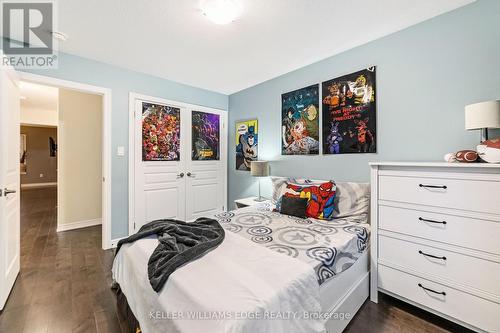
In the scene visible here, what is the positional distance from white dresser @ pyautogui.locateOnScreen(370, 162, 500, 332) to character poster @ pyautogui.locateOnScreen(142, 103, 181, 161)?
291 cm

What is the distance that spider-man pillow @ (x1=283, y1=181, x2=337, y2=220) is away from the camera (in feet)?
7.27

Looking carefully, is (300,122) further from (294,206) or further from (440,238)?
(440,238)

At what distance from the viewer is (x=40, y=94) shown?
4691 millimetres

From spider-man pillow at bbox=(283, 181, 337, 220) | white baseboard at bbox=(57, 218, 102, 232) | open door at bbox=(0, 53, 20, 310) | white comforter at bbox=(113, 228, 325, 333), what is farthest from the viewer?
white baseboard at bbox=(57, 218, 102, 232)

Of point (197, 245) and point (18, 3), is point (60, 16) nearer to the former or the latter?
point (18, 3)

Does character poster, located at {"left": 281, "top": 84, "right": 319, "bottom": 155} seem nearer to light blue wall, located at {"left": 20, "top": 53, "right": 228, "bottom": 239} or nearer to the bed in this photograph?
the bed

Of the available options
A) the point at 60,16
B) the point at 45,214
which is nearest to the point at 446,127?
the point at 60,16

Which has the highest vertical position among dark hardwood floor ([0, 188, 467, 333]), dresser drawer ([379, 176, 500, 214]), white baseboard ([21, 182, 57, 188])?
dresser drawer ([379, 176, 500, 214])

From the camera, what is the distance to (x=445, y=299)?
1.51 m

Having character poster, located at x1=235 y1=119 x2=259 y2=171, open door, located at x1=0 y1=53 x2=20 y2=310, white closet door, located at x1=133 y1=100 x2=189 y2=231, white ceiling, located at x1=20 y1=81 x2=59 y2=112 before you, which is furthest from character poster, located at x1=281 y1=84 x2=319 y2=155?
white ceiling, located at x1=20 y1=81 x2=59 y2=112

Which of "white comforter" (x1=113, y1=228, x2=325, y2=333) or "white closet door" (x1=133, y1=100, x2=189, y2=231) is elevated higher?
"white closet door" (x1=133, y1=100, x2=189, y2=231)

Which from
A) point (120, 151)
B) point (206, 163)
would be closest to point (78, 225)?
point (120, 151)

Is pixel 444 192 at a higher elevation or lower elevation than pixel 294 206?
higher

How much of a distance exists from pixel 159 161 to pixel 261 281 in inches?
112
